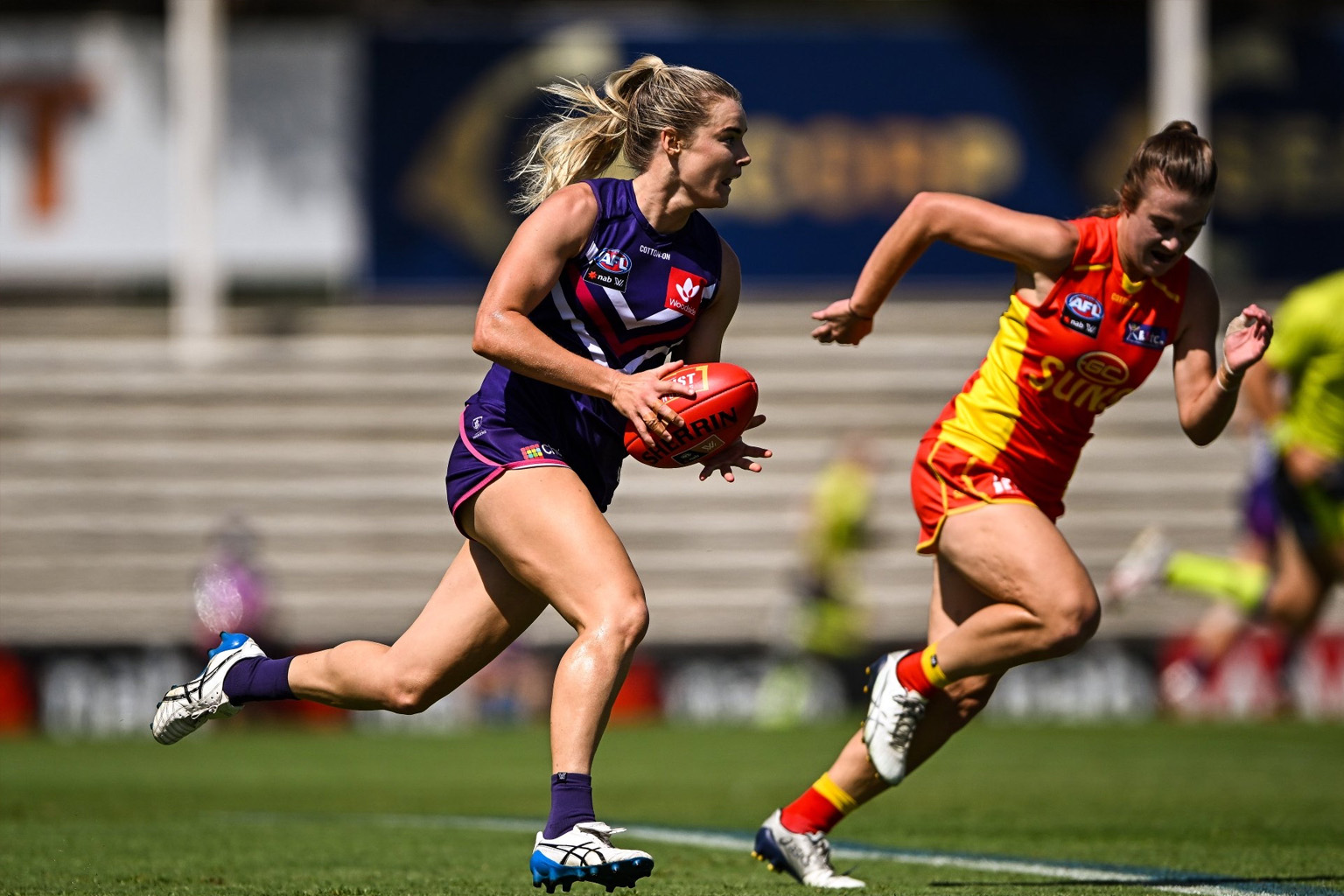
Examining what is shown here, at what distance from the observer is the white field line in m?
5.23

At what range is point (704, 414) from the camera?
498cm

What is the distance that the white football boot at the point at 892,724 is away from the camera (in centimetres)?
565

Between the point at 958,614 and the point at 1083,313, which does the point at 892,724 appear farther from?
the point at 1083,313

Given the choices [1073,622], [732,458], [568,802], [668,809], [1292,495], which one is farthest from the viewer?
[1292,495]

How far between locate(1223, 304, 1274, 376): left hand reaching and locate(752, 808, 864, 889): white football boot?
6.40 ft

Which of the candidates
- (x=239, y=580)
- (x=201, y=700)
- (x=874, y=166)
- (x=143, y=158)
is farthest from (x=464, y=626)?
(x=143, y=158)

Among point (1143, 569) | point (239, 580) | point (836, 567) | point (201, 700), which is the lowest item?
point (239, 580)

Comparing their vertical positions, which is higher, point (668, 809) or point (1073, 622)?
point (1073, 622)

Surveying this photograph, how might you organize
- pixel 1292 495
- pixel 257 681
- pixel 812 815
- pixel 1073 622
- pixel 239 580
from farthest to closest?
1. pixel 239 580
2. pixel 1292 495
3. pixel 812 815
4. pixel 257 681
5. pixel 1073 622

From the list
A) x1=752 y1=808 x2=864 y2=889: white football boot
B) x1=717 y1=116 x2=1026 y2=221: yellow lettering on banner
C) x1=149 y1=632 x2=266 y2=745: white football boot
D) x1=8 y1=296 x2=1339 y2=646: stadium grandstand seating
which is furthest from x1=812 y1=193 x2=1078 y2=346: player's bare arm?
x1=717 y1=116 x2=1026 y2=221: yellow lettering on banner

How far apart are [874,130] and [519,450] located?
53.0 ft

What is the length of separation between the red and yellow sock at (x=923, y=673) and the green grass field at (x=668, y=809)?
61 cm

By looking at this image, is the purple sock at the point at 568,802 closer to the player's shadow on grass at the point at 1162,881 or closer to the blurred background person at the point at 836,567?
the player's shadow on grass at the point at 1162,881

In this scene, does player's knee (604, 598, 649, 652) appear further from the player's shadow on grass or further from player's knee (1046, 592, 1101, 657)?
the player's shadow on grass
